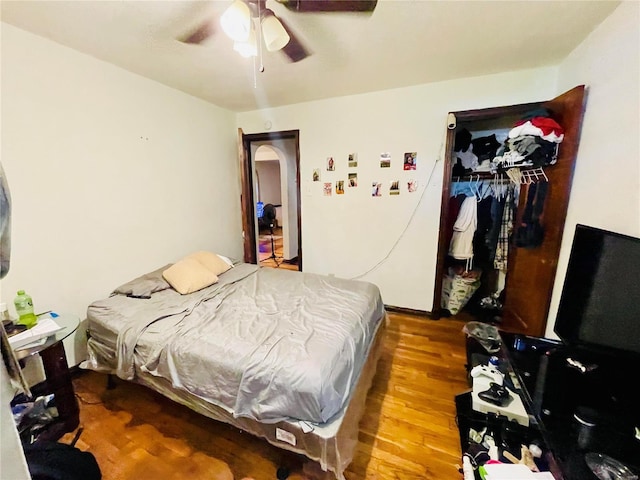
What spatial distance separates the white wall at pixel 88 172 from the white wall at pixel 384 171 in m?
1.23

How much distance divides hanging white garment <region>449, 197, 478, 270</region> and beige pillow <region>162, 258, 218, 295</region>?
7.92 ft

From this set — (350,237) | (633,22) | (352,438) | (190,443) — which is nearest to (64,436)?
(190,443)

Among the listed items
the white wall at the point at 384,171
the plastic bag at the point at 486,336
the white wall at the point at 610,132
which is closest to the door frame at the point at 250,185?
the white wall at the point at 384,171

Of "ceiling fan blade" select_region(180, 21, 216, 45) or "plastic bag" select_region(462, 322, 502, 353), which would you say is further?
"plastic bag" select_region(462, 322, 502, 353)

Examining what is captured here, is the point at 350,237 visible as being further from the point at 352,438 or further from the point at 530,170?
the point at 352,438

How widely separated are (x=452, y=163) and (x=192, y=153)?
269cm

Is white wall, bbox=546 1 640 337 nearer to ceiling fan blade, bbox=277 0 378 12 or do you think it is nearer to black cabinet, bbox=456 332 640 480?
black cabinet, bbox=456 332 640 480

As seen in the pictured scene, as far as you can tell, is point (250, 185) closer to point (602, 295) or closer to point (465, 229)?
point (465, 229)

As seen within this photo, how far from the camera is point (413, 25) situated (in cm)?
170

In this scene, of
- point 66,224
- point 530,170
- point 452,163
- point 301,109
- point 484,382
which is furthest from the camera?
point 301,109

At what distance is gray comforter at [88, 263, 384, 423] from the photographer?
50.1 inches

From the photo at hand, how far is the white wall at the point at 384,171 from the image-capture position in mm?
2602

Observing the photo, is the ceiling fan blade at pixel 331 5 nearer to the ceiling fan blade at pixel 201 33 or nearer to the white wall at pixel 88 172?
the ceiling fan blade at pixel 201 33

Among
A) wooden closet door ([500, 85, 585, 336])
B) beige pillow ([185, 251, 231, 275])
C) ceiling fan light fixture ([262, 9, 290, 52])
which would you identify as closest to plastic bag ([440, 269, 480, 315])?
wooden closet door ([500, 85, 585, 336])
